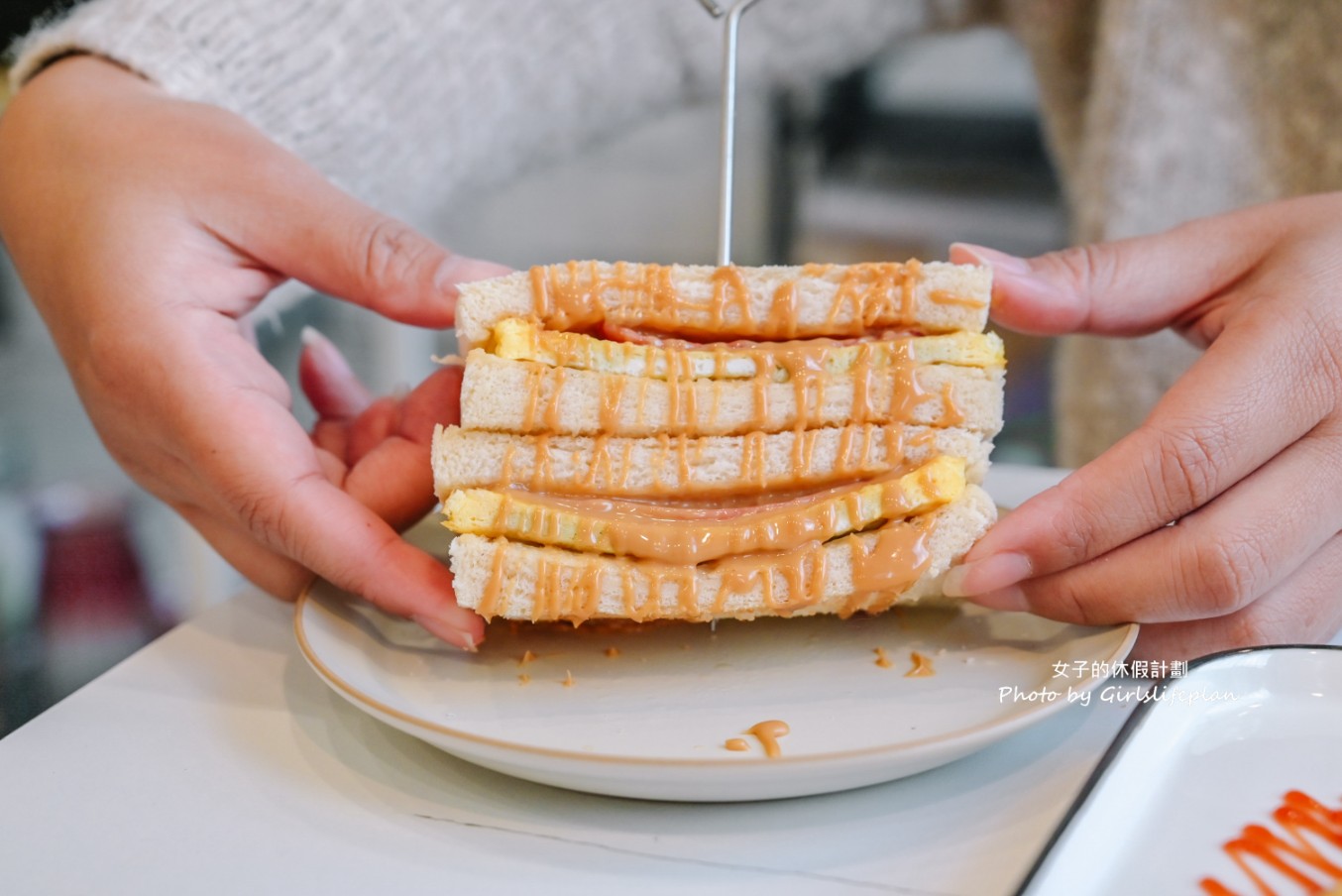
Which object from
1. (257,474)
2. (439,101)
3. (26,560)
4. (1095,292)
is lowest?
(26,560)

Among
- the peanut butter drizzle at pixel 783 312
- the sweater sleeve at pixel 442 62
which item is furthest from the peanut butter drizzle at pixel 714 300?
the sweater sleeve at pixel 442 62

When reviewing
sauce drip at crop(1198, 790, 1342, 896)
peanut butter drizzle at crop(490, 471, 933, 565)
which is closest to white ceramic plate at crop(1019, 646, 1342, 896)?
sauce drip at crop(1198, 790, 1342, 896)

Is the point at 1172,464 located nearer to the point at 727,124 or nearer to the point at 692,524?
the point at 692,524

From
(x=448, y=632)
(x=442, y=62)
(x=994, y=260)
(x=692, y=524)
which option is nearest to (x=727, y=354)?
(x=692, y=524)

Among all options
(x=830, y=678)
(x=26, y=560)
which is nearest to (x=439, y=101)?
(x=830, y=678)

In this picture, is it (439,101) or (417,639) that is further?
(439,101)

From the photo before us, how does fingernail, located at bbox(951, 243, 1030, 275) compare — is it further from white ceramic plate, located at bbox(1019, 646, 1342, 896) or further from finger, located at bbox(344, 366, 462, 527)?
finger, located at bbox(344, 366, 462, 527)

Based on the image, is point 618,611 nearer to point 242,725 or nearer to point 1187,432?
point 242,725
